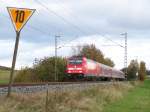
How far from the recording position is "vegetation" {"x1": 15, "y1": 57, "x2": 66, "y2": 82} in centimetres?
6350

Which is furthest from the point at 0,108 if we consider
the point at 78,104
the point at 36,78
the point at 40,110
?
the point at 36,78

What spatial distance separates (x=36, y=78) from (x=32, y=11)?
48246mm

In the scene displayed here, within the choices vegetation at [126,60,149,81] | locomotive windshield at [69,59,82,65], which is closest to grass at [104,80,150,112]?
locomotive windshield at [69,59,82,65]

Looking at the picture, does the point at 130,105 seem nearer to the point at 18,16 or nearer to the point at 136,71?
the point at 18,16

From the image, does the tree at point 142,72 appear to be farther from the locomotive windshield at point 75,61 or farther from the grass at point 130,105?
the grass at point 130,105

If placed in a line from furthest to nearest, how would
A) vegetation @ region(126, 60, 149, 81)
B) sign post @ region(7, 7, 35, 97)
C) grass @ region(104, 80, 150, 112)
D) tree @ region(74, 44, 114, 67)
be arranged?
vegetation @ region(126, 60, 149, 81) → tree @ region(74, 44, 114, 67) → grass @ region(104, 80, 150, 112) → sign post @ region(7, 7, 35, 97)

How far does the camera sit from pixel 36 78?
63.7 meters

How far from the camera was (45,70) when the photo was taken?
221 feet

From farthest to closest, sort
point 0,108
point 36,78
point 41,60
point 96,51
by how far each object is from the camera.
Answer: point 96,51, point 41,60, point 36,78, point 0,108

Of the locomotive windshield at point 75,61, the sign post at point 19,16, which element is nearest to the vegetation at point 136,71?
the locomotive windshield at point 75,61

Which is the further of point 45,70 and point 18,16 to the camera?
point 45,70

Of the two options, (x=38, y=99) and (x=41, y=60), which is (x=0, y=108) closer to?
(x=38, y=99)

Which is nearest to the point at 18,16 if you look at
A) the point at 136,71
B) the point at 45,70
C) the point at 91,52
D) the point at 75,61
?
the point at 75,61

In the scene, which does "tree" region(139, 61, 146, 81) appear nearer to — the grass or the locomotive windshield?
the locomotive windshield
